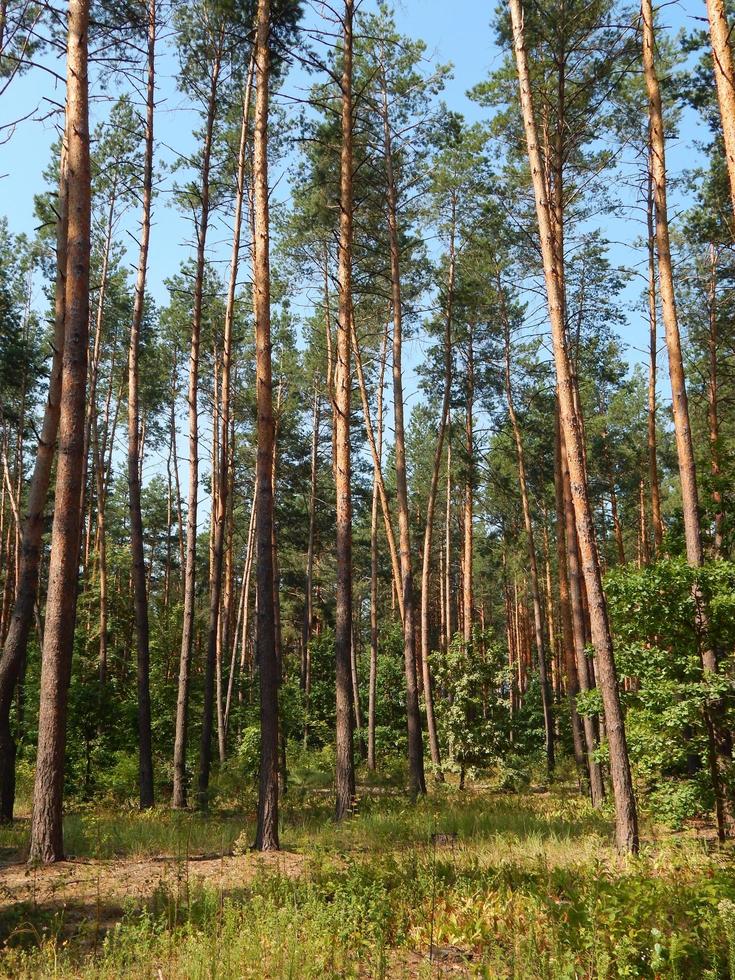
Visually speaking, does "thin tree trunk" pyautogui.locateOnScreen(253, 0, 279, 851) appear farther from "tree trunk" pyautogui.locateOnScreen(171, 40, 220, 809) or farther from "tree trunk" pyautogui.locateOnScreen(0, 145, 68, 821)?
"tree trunk" pyautogui.locateOnScreen(171, 40, 220, 809)

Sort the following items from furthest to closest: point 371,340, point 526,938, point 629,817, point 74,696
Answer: point 371,340
point 74,696
point 629,817
point 526,938

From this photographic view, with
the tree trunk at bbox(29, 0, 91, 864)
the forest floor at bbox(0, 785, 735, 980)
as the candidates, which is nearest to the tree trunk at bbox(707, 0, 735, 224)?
the forest floor at bbox(0, 785, 735, 980)

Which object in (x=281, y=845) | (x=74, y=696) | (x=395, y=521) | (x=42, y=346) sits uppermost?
(x=42, y=346)

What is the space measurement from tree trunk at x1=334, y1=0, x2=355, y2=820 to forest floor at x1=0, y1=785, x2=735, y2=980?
1.46 m

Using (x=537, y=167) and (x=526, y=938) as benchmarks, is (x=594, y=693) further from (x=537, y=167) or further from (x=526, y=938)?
(x=537, y=167)

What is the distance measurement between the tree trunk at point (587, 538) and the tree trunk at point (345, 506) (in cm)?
398

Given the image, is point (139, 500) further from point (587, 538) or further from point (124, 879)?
point (587, 538)

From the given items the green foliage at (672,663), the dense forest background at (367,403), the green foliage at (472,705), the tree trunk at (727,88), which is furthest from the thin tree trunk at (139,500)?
the tree trunk at (727,88)

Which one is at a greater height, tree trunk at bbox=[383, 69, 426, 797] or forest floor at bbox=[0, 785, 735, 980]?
tree trunk at bbox=[383, 69, 426, 797]

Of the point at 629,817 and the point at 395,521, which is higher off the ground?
the point at 395,521

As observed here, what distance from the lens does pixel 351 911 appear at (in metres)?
6.03

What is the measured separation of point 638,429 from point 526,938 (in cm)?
2693

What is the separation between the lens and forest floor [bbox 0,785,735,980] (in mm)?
5098

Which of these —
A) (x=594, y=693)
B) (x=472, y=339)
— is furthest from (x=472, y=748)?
(x=472, y=339)
